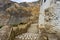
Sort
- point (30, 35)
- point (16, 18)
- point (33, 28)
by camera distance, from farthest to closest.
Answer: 1. point (16, 18)
2. point (33, 28)
3. point (30, 35)

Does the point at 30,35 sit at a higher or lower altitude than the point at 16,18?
lower

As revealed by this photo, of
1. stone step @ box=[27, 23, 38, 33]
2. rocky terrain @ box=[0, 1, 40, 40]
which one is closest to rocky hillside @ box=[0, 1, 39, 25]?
rocky terrain @ box=[0, 1, 40, 40]

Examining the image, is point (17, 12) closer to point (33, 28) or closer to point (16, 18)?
point (16, 18)

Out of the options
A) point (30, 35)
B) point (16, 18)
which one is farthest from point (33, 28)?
point (16, 18)

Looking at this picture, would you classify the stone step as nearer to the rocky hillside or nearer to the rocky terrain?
the rocky terrain

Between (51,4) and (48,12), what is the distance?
0.54ft

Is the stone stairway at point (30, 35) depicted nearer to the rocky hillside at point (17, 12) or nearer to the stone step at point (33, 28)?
the stone step at point (33, 28)

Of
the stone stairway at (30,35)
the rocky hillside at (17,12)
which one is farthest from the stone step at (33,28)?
the rocky hillside at (17,12)

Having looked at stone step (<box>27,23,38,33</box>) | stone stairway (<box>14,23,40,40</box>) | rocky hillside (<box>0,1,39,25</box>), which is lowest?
stone stairway (<box>14,23,40,40</box>)

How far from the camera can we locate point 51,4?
189 centimetres

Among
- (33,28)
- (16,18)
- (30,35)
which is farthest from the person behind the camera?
(16,18)

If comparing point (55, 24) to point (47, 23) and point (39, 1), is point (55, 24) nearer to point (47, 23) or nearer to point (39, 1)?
point (47, 23)

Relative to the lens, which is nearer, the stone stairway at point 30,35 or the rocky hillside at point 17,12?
the stone stairway at point 30,35

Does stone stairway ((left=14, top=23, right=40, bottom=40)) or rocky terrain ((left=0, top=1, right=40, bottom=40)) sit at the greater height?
rocky terrain ((left=0, top=1, right=40, bottom=40))
